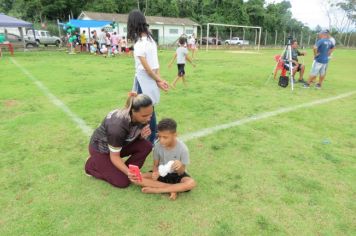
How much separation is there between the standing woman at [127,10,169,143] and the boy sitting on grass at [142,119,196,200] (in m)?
0.89

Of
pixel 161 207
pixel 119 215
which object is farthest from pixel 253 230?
pixel 119 215

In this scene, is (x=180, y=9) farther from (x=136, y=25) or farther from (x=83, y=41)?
(x=136, y=25)

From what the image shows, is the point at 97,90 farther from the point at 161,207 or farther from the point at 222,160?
the point at 161,207

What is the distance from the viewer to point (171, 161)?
3121 mm

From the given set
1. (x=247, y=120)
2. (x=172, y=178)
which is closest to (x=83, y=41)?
(x=247, y=120)

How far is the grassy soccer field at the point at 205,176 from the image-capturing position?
106 inches

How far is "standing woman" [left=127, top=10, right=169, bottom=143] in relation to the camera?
353 centimetres

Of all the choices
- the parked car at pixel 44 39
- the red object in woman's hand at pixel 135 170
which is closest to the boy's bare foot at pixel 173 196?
the red object in woman's hand at pixel 135 170

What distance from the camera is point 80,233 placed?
2.52 meters

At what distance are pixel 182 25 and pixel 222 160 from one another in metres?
41.8

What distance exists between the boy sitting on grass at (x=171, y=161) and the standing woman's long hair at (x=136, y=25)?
123cm

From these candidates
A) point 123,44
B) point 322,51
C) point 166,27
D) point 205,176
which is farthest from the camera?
point 166,27

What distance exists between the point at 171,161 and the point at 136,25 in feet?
5.49

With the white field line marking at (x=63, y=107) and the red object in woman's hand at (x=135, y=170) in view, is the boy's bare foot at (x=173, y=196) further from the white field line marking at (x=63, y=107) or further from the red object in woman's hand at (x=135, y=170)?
the white field line marking at (x=63, y=107)
